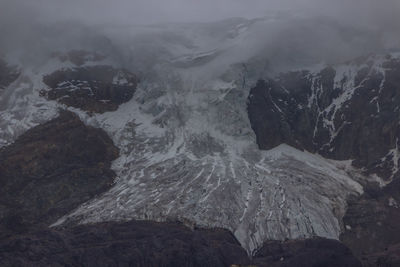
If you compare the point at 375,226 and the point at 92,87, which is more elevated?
the point at 92,87

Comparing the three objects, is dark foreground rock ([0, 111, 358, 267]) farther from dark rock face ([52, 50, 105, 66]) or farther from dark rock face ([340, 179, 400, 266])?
dark rock face ([52, 50, 105, 66])

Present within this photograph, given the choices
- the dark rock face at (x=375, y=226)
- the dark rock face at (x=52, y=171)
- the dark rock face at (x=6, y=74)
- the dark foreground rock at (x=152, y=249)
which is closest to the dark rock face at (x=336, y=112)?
the dark rock face at (x=375, y=226)

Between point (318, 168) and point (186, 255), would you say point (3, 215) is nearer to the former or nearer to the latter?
point (186, 255)

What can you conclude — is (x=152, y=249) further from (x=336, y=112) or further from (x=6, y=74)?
(x=6, y=74)

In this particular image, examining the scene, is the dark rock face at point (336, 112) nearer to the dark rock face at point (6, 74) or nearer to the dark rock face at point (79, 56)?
the dark rock face at point (79, 56)

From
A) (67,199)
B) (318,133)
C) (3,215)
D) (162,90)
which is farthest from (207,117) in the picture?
(3,215)

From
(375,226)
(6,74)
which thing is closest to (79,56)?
(6,74)

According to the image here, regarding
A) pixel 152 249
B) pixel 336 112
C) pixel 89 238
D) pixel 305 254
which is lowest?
pixel 305 254
